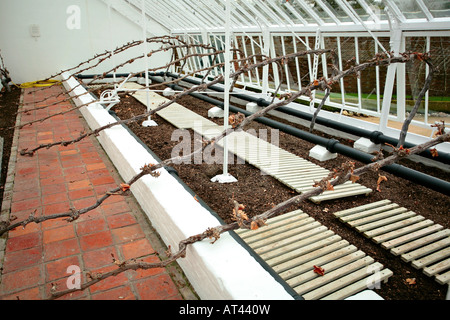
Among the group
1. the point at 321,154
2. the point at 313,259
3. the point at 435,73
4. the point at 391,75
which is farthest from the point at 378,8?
the point at 313,259

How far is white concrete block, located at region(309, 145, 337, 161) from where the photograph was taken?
4980mm

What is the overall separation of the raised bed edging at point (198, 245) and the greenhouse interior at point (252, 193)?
0.04 feet

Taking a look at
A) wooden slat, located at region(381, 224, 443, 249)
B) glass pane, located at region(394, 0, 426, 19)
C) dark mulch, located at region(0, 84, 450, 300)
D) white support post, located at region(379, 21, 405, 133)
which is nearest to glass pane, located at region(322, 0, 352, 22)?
white support post, located at region(379, 21, 405, 133)

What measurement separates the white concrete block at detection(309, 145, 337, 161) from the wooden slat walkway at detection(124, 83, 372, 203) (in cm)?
29

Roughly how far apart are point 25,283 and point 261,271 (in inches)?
67.8

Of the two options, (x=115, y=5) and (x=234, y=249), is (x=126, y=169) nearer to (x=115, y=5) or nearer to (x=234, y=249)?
(x=234, y=249)

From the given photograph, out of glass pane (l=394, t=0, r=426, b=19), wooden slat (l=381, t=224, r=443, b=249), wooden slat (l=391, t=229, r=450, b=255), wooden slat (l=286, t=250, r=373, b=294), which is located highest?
glass pane (l=394, t=0, r=426, b=19)

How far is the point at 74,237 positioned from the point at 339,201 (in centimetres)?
289

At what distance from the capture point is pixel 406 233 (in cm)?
313

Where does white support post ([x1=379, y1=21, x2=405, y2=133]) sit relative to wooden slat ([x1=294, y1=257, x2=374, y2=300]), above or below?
above

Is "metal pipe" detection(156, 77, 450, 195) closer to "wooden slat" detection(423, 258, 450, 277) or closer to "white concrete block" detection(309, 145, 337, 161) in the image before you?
"white concrete block" detection(309, 145, 337, 161)

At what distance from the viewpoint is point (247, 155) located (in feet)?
15.9

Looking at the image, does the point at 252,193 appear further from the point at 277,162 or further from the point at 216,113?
the point at 216,113

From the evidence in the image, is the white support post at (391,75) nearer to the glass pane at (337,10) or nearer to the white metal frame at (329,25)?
the white metal frame at (329,25)
